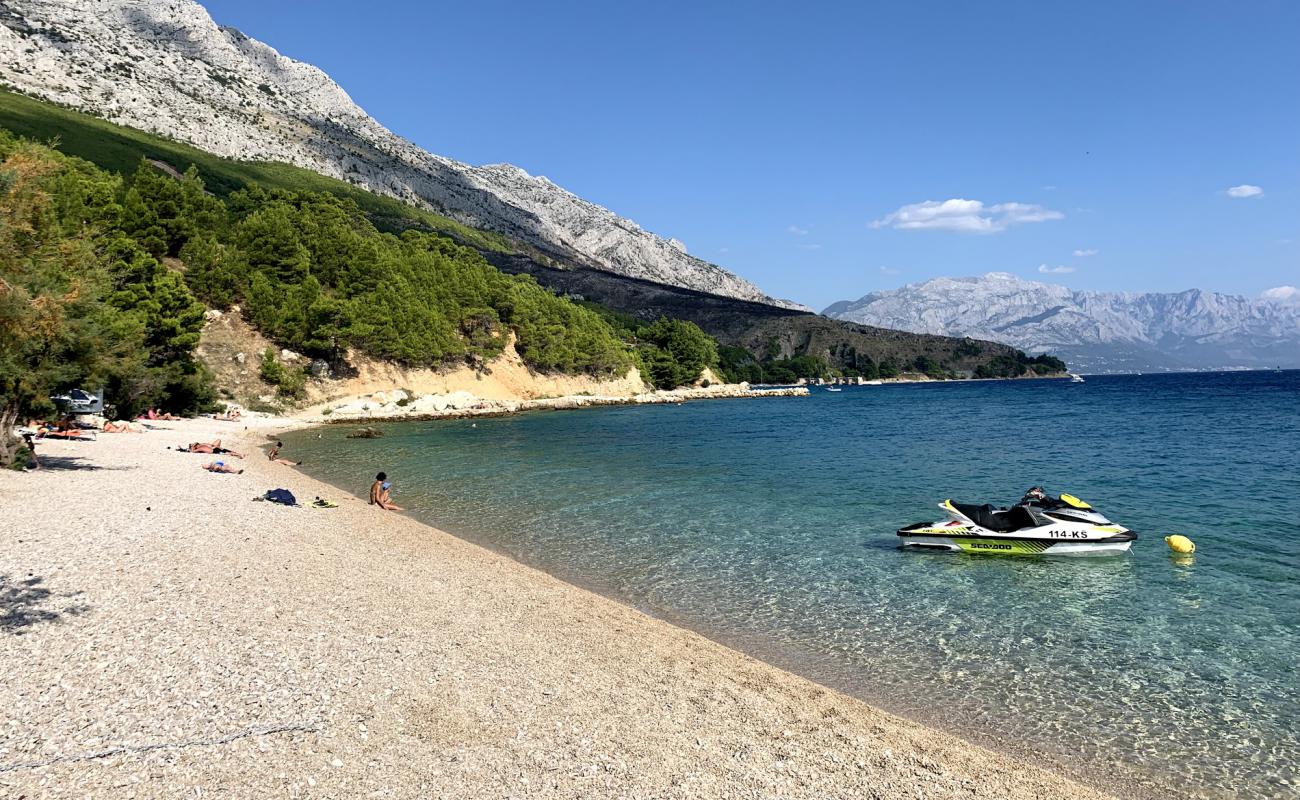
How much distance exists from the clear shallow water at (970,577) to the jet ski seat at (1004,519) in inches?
39.5

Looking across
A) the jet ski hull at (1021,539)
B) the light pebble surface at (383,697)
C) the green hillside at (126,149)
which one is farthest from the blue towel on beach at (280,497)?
the green hillside at (126,149)

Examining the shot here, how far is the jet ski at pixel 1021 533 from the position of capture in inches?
724

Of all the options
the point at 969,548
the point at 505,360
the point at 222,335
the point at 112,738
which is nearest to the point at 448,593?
the point at 112,738

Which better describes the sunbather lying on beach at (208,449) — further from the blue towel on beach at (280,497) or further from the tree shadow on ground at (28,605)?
the tree shadow on ground at (28,605)

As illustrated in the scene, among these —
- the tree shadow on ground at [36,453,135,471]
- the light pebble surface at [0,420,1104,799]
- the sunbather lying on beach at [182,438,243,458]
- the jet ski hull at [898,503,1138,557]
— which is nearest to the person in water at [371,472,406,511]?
the light pebble surface at [0,420,1104,799]

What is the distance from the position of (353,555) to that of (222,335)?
64.5 meters

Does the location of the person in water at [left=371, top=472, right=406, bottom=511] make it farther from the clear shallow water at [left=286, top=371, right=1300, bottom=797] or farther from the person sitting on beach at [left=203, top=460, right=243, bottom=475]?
the person sitting on beach at [left=203, top=460, right=243, bottom=475]

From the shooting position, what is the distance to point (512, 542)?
68.1ft

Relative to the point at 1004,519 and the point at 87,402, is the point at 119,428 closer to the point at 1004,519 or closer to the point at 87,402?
the point at 87,402

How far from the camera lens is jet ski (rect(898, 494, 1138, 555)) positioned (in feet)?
60.3

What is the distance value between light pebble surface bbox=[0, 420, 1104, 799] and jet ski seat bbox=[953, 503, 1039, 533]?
10615 millimetres

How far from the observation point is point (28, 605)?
1026cm

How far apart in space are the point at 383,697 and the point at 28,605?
6380mm

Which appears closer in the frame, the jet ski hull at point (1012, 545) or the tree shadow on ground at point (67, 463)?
the jet ski hull at point (1012, 545)
